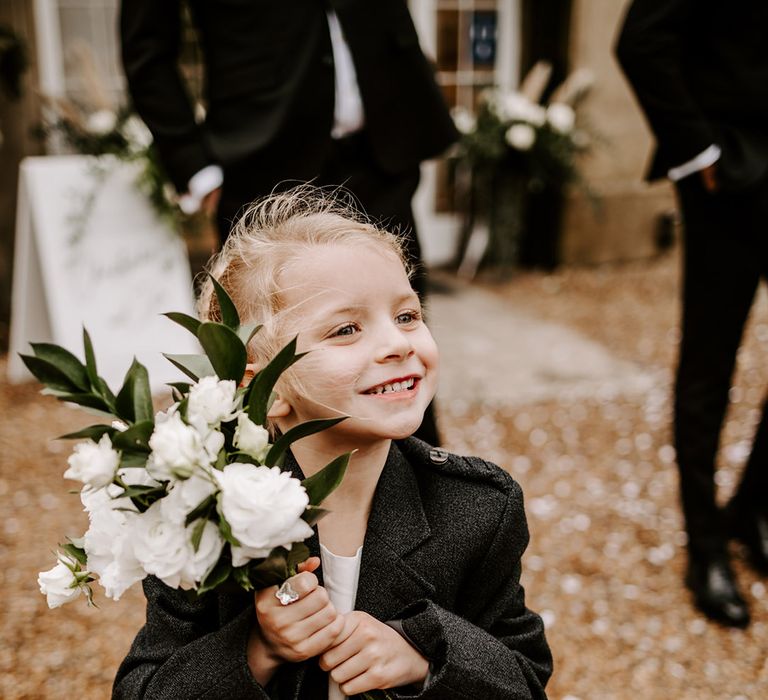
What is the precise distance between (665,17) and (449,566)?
1.69 meters

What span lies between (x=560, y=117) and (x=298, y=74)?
433 centimetres

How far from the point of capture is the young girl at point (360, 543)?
125 cm

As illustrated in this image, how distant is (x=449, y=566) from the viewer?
141 cm

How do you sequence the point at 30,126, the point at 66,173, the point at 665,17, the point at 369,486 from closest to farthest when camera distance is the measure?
the point at 369,486 → the point at 665,17 → the point at 66,173 → the point at 30,126

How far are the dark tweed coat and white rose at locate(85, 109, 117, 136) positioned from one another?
3918 millimetres

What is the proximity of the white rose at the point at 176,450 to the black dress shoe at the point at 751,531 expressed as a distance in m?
2.41

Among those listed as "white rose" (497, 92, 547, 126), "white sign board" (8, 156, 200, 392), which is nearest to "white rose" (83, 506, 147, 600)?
"white sign board" (8, 156, 200, 392)

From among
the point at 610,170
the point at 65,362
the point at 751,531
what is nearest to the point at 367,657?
the point at 65,362

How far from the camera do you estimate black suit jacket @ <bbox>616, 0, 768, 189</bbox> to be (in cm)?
235

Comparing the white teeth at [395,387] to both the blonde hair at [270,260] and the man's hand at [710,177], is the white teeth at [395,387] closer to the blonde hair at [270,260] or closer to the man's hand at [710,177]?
the blonde hair at [270,260]

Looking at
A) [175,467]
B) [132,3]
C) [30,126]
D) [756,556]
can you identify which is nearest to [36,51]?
[30,126]

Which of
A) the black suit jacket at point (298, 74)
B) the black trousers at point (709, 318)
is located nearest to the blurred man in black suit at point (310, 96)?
the black suit jacket at point (298, 74)

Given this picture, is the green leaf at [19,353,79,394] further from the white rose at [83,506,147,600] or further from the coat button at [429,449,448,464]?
the coat button at [429,449,448,464]

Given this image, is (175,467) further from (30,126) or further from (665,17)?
(30,126)
